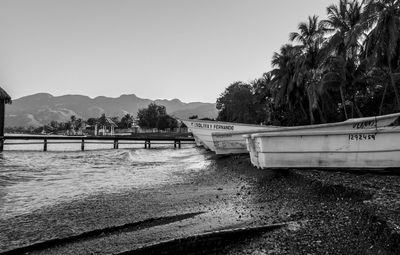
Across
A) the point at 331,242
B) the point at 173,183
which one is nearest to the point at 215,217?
the point at 331,242

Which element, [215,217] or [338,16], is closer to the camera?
[215,217]

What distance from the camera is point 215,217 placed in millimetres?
4984

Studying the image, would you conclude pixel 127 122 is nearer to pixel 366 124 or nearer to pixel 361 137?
pixel 366 124

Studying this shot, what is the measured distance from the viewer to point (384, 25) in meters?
19.2

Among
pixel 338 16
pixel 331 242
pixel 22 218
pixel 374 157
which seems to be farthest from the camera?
pixel 338 16

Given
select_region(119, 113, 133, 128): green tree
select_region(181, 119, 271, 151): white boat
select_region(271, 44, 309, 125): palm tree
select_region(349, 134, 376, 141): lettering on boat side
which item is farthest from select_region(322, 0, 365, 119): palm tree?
select_region(119, 113, 133, 128): green tree

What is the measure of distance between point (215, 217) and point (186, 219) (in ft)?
1.59

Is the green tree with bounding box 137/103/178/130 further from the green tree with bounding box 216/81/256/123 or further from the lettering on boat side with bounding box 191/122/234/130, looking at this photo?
the lettering on boat side with bounding box 191/122/234/130

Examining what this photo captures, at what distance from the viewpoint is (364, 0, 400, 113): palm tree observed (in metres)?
18.5

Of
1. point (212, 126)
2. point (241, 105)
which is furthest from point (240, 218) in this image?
point (241, 105)

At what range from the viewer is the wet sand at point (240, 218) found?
3.59m

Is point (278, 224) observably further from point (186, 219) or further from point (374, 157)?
point (374, 157)

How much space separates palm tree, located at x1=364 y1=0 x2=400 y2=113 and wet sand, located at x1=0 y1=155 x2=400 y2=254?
15.4 metres

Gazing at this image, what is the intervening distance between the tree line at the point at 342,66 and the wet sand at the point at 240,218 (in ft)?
54.7
